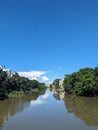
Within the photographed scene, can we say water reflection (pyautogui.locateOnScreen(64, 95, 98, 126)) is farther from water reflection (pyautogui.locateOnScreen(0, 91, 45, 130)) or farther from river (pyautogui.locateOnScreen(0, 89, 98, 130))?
water reflection (pyautogui.locateOnScreen(0, 91, 45, 130))

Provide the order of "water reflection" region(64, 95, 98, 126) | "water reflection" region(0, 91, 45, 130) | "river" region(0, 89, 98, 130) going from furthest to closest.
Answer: "water reflection" region(0, 91, 45, 130), "water reflection" region(64, 95, 98, 126), "river" region(0, 89, 98, 130)

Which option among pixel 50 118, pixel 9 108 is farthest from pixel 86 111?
pixel 9 108

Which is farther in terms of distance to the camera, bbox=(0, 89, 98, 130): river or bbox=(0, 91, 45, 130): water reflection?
bbox=(0, 91, 45, 130): water reflection

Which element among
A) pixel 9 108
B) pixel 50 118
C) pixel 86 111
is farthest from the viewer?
pixel 9 108

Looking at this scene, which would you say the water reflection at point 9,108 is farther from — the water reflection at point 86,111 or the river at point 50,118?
the water reflection at point 86,111

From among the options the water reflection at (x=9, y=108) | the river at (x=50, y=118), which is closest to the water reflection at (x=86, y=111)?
the river at (x=50, y=118)

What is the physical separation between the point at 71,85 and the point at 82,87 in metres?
18.8

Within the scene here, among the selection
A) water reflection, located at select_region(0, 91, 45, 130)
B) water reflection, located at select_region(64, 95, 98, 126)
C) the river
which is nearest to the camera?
the river

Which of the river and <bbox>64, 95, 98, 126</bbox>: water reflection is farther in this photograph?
<bbox>64, 95, 98, 126</bbox>: water reflection

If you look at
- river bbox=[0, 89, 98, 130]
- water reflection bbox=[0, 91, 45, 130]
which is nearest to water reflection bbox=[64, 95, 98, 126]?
river bbox=[0, 89, 98, 130]

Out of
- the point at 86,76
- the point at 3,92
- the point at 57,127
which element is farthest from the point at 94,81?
the point at 57,127

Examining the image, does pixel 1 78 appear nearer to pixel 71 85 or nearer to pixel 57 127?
pixel 71 85

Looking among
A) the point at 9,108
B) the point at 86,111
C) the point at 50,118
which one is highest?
the point at 9,108

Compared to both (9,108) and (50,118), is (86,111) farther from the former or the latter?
(9,108)
